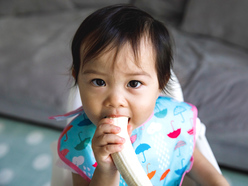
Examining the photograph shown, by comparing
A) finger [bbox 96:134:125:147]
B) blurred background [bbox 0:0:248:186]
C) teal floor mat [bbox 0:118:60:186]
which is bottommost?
teal floor mat [bbox 0:118:60:186]

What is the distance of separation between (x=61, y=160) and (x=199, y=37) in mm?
1121

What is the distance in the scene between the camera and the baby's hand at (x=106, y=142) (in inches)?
20.3

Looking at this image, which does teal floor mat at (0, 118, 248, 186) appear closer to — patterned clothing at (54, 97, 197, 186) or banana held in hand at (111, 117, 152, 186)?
patterned clothing at (54, 97, 197, 186)

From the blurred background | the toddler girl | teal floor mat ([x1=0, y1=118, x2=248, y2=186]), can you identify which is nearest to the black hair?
the toddler girl

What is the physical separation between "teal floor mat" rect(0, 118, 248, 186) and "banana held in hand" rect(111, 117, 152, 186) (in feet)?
2.95

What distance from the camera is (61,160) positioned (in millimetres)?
718

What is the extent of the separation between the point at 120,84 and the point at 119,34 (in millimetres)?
107

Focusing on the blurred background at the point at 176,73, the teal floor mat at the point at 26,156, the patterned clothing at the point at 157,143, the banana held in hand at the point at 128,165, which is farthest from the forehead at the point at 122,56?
the teal floor mat at the point at 26,156

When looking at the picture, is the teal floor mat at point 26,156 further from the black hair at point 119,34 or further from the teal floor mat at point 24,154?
the black hair at point 119,34

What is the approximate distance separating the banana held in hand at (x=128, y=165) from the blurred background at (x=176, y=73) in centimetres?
68

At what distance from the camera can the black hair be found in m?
0.55

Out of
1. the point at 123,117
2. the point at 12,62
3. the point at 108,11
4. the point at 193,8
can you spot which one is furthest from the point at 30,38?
the point at 123,117

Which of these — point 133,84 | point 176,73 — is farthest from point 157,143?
point 176,73

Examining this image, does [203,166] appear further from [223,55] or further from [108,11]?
[223,55]
